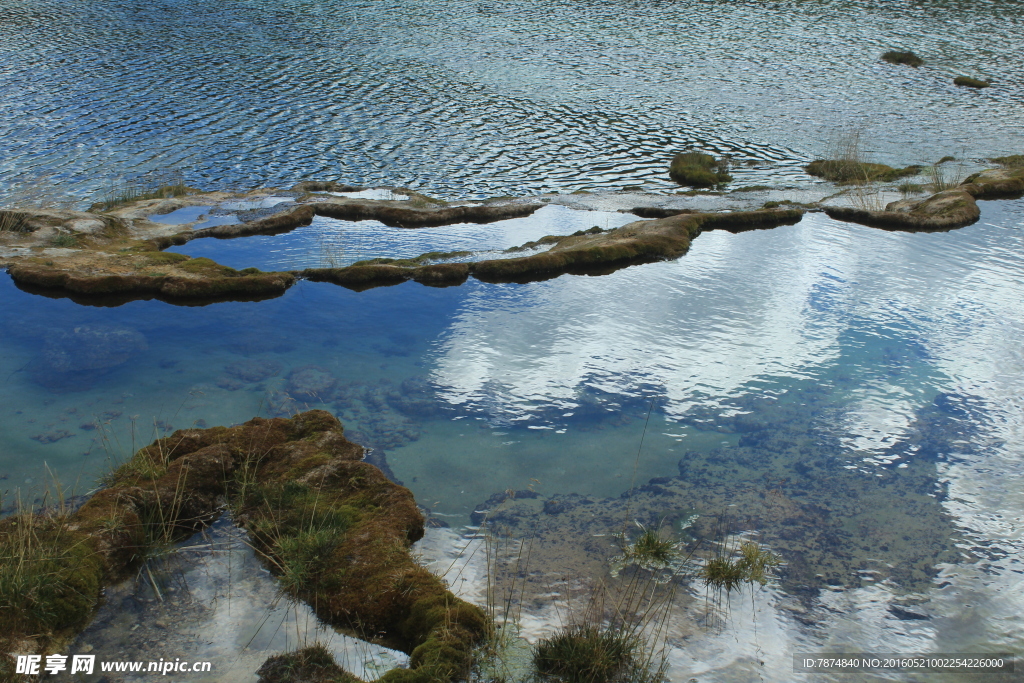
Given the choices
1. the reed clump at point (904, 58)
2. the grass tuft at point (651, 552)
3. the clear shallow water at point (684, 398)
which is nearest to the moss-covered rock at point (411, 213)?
the clear shallow water at point (684, 398)

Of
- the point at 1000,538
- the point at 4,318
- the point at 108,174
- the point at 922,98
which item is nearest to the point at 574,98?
Result: the point at 922,98

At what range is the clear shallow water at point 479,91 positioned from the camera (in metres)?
27.5

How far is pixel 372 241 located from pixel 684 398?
35.3 feet

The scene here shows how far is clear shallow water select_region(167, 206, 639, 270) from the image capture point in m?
17.6

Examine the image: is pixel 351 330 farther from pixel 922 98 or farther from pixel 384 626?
pixel 922 98

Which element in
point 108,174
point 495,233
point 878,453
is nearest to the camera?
point 878,453

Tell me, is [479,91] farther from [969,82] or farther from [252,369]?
[252,369]

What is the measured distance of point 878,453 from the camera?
33.2 ft

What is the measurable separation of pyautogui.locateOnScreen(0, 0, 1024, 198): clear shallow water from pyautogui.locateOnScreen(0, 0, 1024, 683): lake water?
1.09ft

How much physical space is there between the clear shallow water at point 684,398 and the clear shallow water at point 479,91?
11037 millimetres

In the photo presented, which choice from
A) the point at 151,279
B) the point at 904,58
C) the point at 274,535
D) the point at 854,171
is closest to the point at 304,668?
the point at 274,535

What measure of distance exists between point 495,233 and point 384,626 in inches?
555

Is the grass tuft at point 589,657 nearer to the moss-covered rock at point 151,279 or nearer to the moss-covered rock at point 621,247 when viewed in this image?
the moss-covered rock at point 621,247

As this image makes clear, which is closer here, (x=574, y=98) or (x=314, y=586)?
(x=314, y=586)
